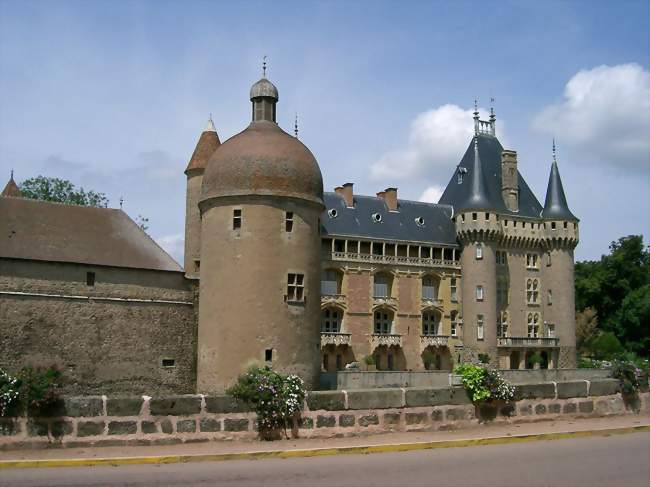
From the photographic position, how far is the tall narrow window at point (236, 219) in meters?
25.9

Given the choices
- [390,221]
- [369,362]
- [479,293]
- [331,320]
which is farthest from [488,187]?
[369,362]

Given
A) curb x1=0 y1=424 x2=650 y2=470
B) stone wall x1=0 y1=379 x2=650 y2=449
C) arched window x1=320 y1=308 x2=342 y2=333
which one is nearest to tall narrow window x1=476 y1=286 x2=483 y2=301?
arched window x1=320 y1=308 x2=342 y2=333

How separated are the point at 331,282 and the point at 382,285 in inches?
167

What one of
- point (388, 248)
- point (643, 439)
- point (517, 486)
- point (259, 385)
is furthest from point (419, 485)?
point (388, 248)

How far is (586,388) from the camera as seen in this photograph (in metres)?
15.1

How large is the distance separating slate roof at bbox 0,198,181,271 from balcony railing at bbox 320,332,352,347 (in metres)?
19.2

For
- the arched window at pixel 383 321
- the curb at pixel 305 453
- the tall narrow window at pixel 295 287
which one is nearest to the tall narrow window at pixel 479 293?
the arched window at pixel 383 321

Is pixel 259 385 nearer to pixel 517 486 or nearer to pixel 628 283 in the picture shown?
pixel 517 486

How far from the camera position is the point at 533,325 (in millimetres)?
56812

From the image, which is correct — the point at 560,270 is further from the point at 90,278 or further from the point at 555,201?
the point at 90,278

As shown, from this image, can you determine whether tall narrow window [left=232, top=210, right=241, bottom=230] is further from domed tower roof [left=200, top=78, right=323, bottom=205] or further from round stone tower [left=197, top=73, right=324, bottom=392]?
domed tower roof [left=200, top=78, right=323, bottom=205]

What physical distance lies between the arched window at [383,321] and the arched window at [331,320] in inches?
119

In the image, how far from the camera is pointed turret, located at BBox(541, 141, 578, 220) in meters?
57.1

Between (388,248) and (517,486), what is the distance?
44.4m
